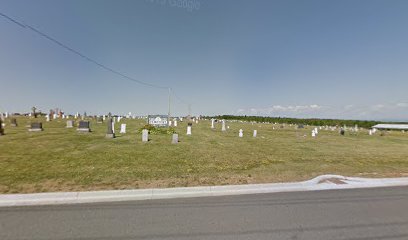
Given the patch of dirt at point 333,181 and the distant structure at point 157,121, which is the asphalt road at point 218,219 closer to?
the patch of dirt at point 333,181

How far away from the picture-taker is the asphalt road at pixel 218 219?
3.72 metres

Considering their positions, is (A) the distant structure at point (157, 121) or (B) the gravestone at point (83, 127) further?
(A) the distant structure at point (157, 121)

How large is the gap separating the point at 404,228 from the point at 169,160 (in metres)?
Result: 7.27

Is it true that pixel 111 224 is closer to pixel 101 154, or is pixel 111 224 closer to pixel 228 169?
pixel 228 169

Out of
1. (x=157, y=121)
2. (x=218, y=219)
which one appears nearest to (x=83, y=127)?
(x=157, y=121)

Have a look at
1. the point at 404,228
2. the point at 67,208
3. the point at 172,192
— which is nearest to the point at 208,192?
the point at 172,192

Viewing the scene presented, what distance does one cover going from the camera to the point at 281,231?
3.88 m

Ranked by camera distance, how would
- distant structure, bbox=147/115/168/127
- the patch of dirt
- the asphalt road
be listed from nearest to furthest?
the asphalt road
the patch of dirt
distant structure, bbox=147/115/168/127

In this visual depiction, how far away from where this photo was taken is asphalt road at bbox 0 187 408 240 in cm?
372

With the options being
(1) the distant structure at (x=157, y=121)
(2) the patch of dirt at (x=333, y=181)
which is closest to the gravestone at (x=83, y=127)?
(1) the distant structure at (x=157, y=121)

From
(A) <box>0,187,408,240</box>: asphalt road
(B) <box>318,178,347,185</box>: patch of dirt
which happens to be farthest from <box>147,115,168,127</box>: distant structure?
(A) <box>0,187,408,240</box>: asphalt road

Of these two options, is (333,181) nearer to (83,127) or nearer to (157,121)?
(83,127)

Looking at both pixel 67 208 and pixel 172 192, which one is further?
pixel 172 192

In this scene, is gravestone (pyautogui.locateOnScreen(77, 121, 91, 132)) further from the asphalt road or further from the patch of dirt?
the patch of dirt
